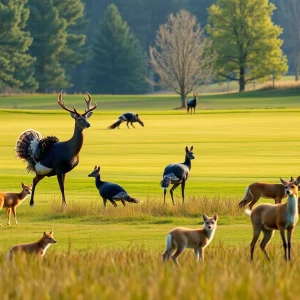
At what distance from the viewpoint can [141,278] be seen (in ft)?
29.8

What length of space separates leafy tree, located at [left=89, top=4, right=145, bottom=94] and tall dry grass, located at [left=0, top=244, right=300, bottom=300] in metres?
114

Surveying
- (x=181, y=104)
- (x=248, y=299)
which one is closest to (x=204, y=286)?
(x=248, y=299)

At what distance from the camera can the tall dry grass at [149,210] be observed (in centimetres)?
1908

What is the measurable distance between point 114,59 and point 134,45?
12.9 ft

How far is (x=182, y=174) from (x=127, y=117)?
1280 inches

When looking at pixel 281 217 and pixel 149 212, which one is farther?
pixel 149 212

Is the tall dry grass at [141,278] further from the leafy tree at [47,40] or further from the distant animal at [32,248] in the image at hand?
the leafy tree at [47,40]

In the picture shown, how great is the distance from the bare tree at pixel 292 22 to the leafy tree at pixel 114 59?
68.0ft

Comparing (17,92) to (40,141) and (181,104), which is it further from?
(40,141)

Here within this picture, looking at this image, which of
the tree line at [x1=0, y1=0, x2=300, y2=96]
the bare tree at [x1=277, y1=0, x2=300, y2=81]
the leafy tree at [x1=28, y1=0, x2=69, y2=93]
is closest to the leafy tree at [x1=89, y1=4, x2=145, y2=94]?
the tree line at [x1=0, y1=0, x2=300, y2=96]

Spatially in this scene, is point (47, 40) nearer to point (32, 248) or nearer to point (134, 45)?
point (134, 45)

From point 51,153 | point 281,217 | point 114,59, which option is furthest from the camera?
point 114,59

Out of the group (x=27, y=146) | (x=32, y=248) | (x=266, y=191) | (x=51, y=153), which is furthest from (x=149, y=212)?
(x=32, y=248)

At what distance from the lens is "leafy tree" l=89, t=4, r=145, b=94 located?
124562 millimetres
